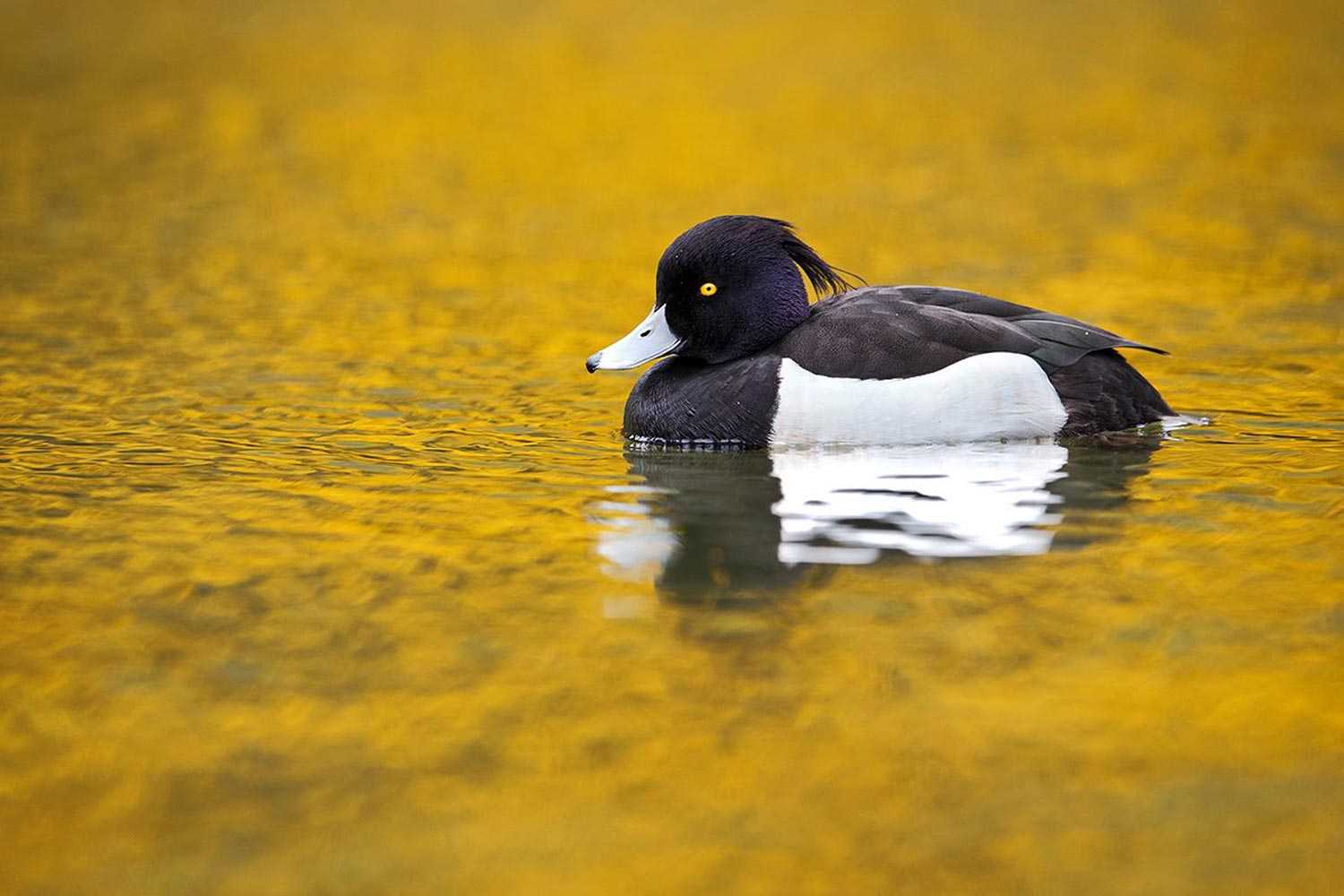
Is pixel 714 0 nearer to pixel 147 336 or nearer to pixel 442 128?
pixel 442 128

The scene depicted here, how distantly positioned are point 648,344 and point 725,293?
1.27ft

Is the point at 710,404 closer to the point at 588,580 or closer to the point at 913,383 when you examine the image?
the point at 913,383

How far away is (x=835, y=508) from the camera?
20.3 ft

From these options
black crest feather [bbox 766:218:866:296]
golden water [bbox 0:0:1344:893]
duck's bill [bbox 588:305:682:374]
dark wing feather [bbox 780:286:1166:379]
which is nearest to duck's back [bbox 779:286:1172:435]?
dark wing feather [bbox 780:286:1166:379]

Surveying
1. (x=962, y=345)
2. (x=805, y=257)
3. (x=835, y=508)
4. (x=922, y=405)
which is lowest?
(x=835, y=508)

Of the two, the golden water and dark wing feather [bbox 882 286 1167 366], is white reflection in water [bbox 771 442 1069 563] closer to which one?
the golden water

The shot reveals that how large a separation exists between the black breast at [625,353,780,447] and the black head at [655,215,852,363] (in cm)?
12

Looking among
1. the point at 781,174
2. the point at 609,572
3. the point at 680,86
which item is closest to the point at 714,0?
the point at 680,86

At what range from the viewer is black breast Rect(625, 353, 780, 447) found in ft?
23.3

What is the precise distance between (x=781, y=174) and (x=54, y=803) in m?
11.6

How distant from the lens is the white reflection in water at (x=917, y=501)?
5695 mm

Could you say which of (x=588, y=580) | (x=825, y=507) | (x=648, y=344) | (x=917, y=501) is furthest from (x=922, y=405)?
(x=588, y=580)

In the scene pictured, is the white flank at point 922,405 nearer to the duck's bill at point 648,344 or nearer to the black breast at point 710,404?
the black breast at point 710,404

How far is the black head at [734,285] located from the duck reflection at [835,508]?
0.52 metres
